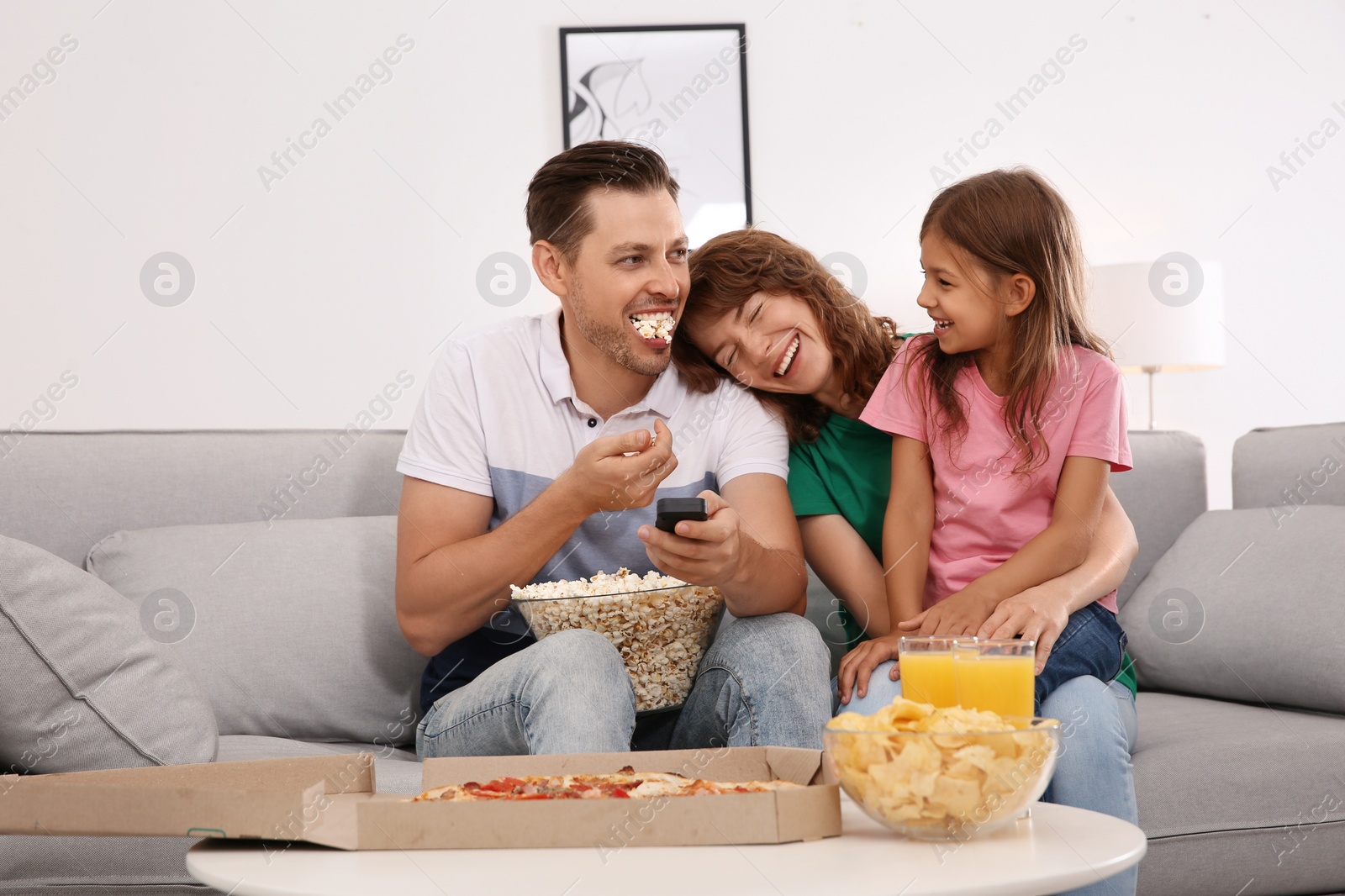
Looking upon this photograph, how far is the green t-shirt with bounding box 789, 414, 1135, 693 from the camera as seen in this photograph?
5.40ft

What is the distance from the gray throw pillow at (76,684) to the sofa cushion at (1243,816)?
4.05 ft

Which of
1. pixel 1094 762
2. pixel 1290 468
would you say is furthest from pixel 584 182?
pixel 1290 468

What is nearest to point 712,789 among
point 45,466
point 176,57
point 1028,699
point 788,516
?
point 1028,699

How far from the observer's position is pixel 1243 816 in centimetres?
148

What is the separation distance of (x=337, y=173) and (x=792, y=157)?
1259mm

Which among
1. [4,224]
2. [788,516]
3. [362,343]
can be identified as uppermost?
[4,224]

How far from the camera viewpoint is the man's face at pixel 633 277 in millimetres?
1622

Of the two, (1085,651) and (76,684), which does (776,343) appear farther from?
(76,684)

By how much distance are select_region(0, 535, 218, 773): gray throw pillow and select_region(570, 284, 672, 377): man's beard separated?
739 mm

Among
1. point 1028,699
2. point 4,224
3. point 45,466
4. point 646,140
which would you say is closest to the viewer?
point 1028,699

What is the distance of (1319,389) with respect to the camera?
331cm

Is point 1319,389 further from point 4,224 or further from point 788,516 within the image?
point 4,224

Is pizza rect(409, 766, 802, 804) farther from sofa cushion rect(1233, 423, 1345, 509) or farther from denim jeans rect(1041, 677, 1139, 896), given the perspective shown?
sofa cushion rect(1233, 423, 1345, 509)

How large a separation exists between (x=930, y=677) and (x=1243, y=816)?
713mm
